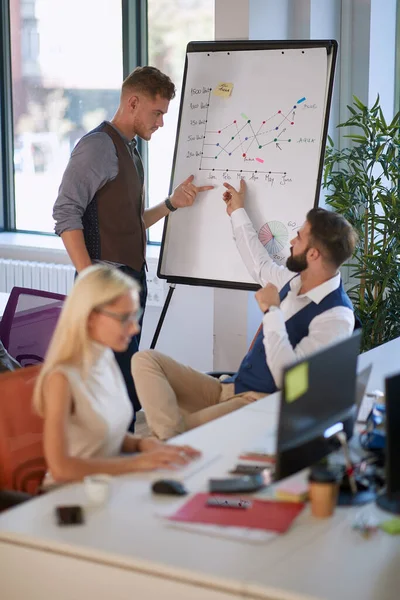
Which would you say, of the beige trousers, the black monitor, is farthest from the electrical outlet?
the black monitor

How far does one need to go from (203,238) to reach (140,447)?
196 centimetres

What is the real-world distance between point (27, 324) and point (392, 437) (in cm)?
230

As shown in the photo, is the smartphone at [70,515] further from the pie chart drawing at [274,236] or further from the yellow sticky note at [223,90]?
the yellow sticky note at [223,90]

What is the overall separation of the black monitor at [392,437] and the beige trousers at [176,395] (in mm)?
1372

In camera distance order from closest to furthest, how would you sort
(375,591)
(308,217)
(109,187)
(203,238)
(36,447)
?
(375,591) < (36,447) < (308,217) < (109,187) < (203,238)

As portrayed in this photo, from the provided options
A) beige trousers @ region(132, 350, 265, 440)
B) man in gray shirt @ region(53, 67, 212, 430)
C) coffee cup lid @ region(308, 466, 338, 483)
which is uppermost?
man in gray shirt @ region(53, 67, 212, 430)

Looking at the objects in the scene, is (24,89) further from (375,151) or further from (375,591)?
(375,591)

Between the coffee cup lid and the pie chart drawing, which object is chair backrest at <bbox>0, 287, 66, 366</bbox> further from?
the coffee cup lid

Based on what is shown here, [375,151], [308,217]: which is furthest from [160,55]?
[308,217]

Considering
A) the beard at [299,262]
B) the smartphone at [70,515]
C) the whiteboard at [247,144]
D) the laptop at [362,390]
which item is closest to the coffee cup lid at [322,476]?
the laptop at [362,390]

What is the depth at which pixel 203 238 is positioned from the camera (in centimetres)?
445

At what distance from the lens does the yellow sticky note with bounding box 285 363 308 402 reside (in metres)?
1.94

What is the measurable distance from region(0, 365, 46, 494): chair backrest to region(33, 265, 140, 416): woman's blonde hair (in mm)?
175

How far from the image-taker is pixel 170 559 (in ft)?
6.21
